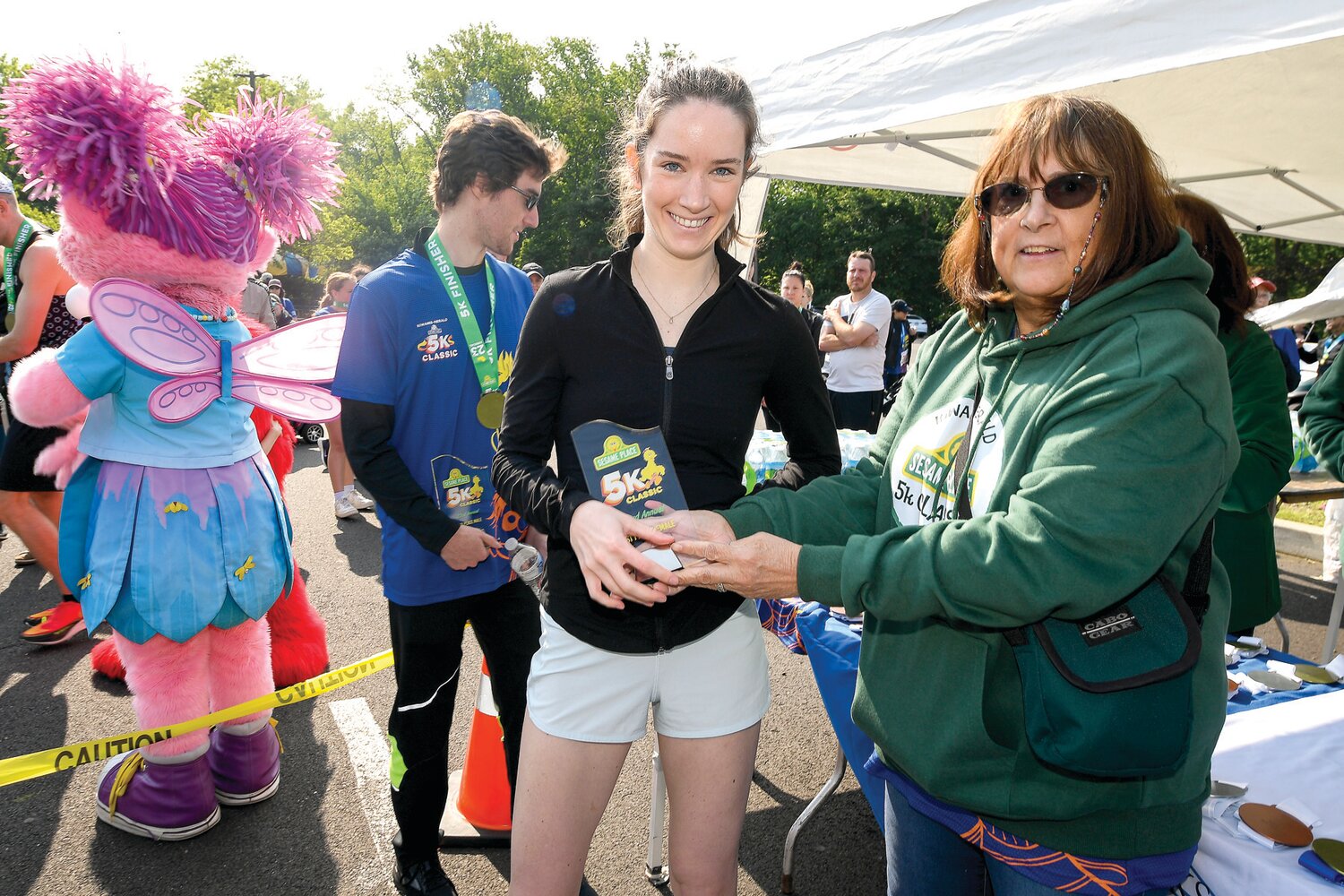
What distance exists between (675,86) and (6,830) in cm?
342

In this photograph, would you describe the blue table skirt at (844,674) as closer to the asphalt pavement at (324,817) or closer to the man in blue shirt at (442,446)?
the asphalt pavement at (324,817)

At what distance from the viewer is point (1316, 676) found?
2387 mm

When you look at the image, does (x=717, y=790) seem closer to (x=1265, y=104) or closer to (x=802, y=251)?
(x=1265, y=104)

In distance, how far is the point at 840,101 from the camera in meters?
3.28

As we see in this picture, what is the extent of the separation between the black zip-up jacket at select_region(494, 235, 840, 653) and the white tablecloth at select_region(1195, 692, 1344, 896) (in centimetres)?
108

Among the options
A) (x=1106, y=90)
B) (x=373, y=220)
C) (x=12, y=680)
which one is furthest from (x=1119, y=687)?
(x=373, y=220)

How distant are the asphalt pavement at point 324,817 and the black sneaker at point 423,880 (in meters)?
0.21

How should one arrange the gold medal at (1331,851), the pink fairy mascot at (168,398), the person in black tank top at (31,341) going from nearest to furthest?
1. the gold medal at (1331,851)
2. the pink fairy mascot at (168,398)
3. the person in black tank top at (31,341)

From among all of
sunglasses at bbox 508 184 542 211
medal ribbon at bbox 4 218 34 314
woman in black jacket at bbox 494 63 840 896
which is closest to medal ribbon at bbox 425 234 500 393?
sunglasses at bbox 508 184 542 211

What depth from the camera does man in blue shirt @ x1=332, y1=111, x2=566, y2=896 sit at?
2.26 m

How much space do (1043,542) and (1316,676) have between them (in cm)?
194

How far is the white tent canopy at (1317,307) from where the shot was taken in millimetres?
6434

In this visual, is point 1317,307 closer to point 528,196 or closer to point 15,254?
point 528,196

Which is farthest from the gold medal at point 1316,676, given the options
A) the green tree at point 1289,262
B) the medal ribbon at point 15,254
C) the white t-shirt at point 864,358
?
the green tree at point 1289,262
